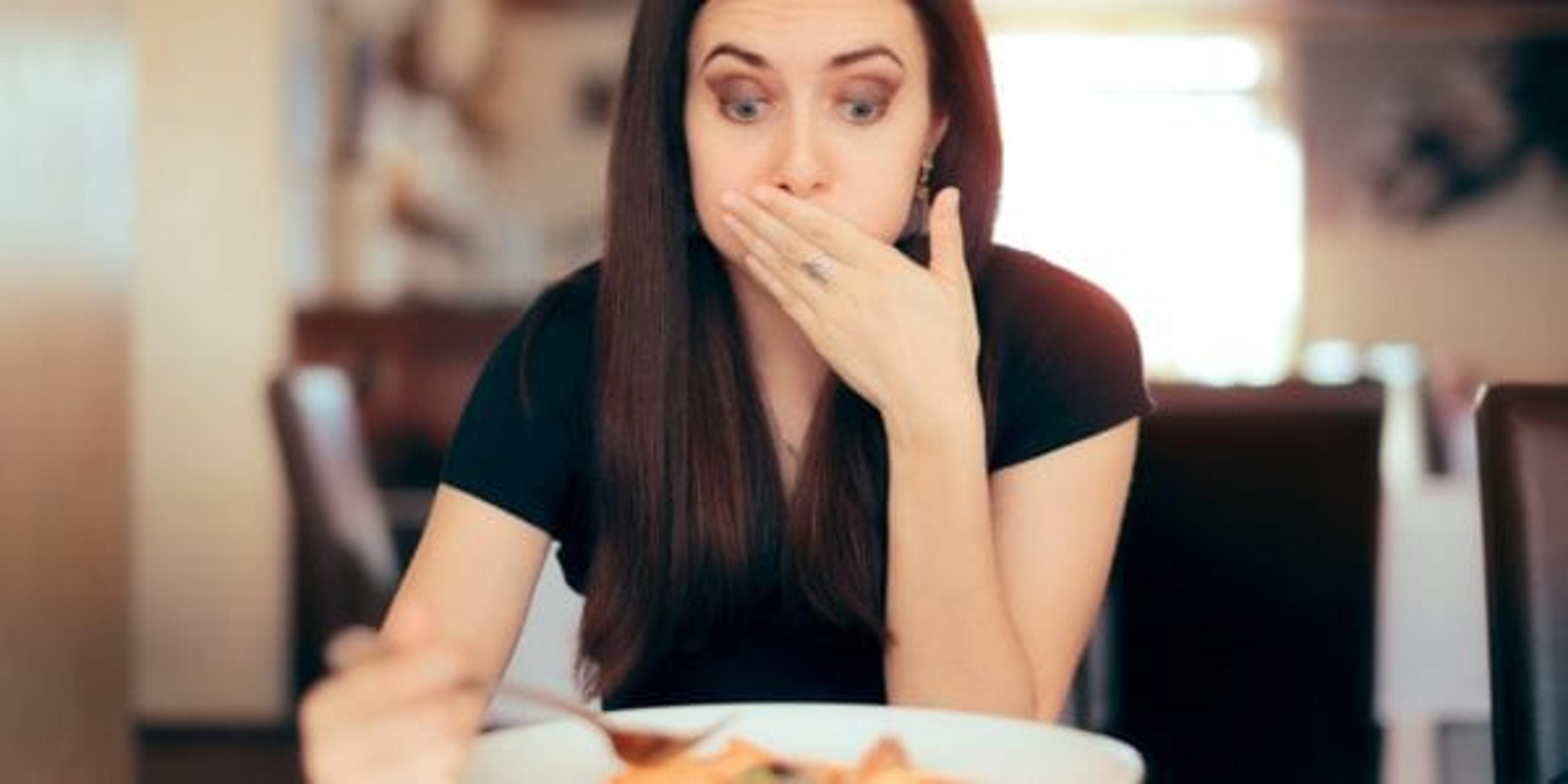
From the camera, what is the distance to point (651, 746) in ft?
2.41

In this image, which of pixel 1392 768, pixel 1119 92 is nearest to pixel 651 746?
pixel 1392 768

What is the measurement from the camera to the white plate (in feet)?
2.39

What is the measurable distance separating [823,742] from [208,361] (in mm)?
3964

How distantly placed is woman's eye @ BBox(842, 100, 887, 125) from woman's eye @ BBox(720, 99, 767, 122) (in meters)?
0.05

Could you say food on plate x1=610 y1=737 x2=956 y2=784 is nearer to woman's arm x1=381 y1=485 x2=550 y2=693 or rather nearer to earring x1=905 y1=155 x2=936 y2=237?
woman's arm x1=381 y1=485 x2=550 y2=693

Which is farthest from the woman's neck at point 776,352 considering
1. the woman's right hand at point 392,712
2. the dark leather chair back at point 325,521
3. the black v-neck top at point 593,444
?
the dark leather chair back at point 325,521

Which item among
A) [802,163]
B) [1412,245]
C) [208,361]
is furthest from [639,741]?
[1412,245]

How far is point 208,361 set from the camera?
177 inches

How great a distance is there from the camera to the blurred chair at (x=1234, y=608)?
179cm

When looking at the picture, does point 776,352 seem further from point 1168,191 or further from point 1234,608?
point 1168,191

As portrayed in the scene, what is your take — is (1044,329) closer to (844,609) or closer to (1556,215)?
(844,609)

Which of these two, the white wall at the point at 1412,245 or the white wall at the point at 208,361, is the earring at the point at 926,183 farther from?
the white wall at the point at 1412,245

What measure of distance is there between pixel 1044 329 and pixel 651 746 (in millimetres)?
671

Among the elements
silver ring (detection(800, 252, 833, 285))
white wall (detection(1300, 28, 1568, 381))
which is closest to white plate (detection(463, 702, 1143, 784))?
silver ring (detection(800, 252, 833, 285))
